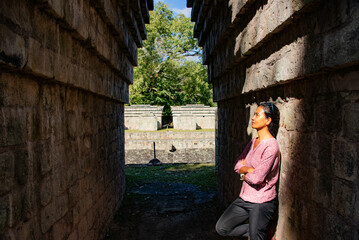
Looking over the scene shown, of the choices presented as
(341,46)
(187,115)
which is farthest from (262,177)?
(187,115)

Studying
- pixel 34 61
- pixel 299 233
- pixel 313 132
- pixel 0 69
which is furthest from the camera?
pixel 299 233

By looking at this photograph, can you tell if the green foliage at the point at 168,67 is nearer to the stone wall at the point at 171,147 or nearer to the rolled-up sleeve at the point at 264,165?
the stone wall at the point at 171,147

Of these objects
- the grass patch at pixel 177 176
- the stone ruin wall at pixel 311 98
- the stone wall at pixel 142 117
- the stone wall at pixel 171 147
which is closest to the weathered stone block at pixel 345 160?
the stone ruin wall at pixel 311 98

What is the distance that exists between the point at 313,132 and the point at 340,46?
0.74 m

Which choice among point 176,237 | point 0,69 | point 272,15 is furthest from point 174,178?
point 0,69

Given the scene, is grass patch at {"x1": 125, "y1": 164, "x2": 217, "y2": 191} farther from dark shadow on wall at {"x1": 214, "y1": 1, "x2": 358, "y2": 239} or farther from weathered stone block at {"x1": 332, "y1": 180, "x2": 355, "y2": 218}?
weathered stone block at {"x1": 332, "y1": 180, "x2": 355, "y2": 218}

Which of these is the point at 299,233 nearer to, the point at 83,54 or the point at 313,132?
the point at 313,132

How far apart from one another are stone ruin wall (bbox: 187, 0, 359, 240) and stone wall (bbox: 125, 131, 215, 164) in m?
12.0

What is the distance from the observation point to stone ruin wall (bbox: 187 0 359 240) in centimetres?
178

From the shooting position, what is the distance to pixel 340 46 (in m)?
1.80

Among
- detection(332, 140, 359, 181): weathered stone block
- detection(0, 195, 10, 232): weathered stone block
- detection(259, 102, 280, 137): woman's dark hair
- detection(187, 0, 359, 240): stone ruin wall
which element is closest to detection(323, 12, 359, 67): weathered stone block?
detection(187, 0, 359, 240): stone ruin wall

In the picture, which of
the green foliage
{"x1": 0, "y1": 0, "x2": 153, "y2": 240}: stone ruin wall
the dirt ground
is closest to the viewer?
{"x1": 0, "y1": 0, "x2": 153, "y2": 240}: stone ruin wall

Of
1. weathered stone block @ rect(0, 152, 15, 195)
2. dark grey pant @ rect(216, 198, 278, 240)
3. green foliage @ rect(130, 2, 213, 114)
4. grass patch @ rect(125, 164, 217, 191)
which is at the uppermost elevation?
green foliage @ rect(130, 2, 213, 114)

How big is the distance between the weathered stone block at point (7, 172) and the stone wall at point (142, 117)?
1636 cm
